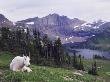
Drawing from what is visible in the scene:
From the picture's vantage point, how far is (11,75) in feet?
136

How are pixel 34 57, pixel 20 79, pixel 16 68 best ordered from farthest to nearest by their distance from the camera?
pixel 34 57 → pixel 16 68 → pixel 20 79

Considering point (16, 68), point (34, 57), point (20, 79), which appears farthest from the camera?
point (34, 57)

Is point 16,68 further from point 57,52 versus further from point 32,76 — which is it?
point 57,52

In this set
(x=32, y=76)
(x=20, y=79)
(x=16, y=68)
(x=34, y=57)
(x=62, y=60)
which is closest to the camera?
(x=20, y=79)

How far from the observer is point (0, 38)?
19950cm

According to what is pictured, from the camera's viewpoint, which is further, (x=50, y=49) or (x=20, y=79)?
(x=50, y=49)

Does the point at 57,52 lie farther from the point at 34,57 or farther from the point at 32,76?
the point at 32,76

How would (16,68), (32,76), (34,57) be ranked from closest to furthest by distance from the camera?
(32,76) → (16,68) → (34,57)

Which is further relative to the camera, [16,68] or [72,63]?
[72,63]

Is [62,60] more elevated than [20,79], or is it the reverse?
[20,79]

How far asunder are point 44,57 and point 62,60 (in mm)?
10513

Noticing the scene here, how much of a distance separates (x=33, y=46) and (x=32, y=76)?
490 ft

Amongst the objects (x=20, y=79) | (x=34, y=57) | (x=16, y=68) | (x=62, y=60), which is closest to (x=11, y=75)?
(x=20, y=79)

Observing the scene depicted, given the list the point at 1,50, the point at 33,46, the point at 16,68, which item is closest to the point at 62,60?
the point at 33,46
